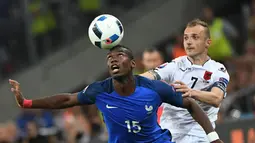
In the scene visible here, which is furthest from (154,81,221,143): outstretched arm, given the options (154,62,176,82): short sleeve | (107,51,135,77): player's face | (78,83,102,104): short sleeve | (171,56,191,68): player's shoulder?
(171,56,191,68): player's shoulder

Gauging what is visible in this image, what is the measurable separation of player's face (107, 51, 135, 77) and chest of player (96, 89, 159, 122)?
0.26 meters

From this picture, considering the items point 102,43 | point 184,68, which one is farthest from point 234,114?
point 102,43

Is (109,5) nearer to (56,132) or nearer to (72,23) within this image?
(72,23)

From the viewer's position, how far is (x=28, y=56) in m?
17.2

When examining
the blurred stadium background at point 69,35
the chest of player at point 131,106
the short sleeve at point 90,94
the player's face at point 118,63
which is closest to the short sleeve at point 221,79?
the chest of player at point 131,106

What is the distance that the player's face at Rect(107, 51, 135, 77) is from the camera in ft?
24.5

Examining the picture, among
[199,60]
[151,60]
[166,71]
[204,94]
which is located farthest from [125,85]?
[151,60]

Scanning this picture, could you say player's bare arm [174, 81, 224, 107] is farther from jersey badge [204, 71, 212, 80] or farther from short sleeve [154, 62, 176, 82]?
short sleeve [154, 62, 176, 82]

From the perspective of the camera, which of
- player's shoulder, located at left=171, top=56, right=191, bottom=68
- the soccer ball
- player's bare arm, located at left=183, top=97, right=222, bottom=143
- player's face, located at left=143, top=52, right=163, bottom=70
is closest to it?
player's bare arm, located at left=183, top=97, right=222, bottom=143

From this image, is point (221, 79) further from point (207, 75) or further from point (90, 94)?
point (90, 94)

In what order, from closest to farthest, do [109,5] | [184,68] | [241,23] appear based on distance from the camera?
1. [184,68]
2. [241,23]
3. [109,5]

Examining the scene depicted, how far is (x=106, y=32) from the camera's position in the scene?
7.85 meters

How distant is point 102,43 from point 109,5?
9.39 meters

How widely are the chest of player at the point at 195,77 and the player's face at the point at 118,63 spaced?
120 cm
